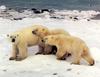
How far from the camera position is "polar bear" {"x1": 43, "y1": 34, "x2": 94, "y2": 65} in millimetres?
8891

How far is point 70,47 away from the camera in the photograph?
8945 millimetres

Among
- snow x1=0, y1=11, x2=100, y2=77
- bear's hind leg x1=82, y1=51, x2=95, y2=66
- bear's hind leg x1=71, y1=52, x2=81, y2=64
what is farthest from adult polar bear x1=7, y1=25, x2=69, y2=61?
bear's hind leg x1=82, y1=51, x2=95, y2=66

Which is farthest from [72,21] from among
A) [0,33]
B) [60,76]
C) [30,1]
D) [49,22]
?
[30,1]

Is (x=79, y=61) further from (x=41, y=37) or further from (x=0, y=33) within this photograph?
(x=0, y=33)

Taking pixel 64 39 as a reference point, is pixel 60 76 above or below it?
below

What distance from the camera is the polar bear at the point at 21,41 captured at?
30.4 feet

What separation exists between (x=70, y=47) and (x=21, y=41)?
1.11 metres

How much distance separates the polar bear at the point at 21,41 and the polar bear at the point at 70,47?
1.19ft

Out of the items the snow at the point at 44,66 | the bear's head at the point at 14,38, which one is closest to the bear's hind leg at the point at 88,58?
the snow at the point at 44,66

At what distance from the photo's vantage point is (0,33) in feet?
41.9

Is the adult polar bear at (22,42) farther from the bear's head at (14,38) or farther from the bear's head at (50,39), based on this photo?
the bear's head at (50,39)

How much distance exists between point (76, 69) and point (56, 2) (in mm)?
15195

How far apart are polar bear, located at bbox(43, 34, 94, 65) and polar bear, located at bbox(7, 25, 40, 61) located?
Result: 0.36 metres

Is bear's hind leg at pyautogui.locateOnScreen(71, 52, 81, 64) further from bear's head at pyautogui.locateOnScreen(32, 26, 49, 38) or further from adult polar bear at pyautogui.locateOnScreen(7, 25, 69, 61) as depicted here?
bear's head at pyautogui.locateOnScreen(32, 26, 49, 38)
